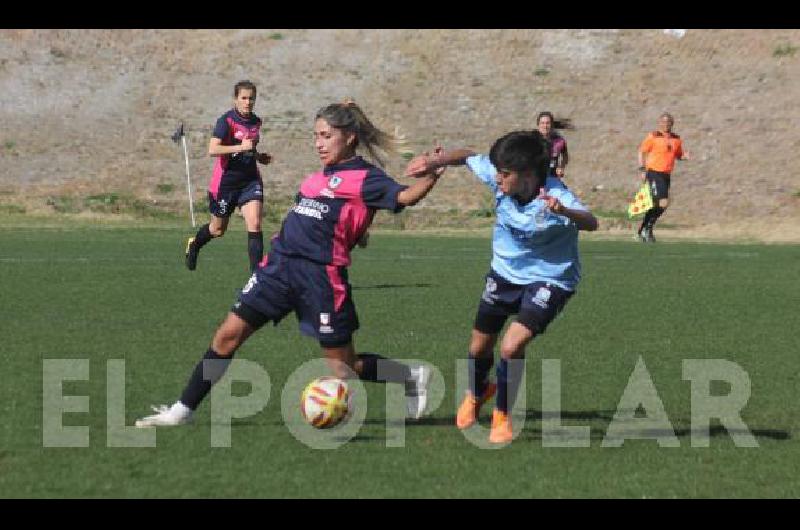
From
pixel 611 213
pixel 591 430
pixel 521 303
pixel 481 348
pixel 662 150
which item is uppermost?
pixel 662 150

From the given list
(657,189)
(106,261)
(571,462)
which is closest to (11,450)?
(571,462)

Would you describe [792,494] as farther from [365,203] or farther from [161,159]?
[161,159]

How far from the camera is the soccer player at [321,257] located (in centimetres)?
800

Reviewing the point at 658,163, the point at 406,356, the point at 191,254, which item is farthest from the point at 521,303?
the point at 658,163

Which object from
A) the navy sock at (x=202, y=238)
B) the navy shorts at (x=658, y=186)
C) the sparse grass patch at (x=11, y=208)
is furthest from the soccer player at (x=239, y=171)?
the sparse grass patch at (x=11, y=208)

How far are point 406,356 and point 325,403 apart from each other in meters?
3.19

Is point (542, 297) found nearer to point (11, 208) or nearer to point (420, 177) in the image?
point (420, 177)

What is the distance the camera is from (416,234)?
30.0 metres

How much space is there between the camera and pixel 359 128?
8125 millimetres

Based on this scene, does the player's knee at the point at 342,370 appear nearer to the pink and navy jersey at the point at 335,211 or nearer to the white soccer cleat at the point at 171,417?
the pink and navy jersey at the point at 335,211
